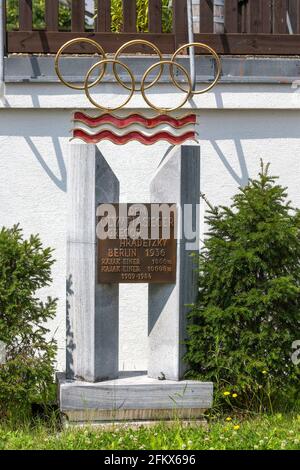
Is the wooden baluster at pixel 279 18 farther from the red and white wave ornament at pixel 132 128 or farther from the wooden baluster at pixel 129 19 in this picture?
the red and white wave ornament at pixel 132 128

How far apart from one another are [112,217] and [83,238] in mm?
264

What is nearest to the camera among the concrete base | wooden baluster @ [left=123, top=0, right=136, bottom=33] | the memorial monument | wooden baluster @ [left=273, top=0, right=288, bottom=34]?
the concrete base

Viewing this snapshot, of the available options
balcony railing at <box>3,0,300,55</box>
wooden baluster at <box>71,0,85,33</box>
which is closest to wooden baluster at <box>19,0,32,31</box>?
balcony railing at <box>3,0,300,55</box>

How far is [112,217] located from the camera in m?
7.35

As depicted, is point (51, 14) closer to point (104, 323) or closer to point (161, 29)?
point (161, 29)

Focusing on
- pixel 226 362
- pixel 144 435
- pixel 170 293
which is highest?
pixel 170 293

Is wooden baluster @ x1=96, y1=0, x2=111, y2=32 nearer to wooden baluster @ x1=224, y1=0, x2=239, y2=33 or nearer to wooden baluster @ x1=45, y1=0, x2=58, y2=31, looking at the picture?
wooden baluster @ x1=45, y1=0, x2=58, y2=31

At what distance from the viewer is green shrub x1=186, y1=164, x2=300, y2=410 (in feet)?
24.4

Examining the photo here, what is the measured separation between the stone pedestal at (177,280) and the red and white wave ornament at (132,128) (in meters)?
0.13

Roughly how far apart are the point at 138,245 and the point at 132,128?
0.87 metres

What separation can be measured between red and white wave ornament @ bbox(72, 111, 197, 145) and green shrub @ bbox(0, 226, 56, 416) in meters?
0.89

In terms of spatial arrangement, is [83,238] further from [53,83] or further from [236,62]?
[236,62]


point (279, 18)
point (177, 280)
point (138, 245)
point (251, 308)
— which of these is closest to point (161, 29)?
point (279, 18)

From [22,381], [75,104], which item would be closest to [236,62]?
[75,104]
